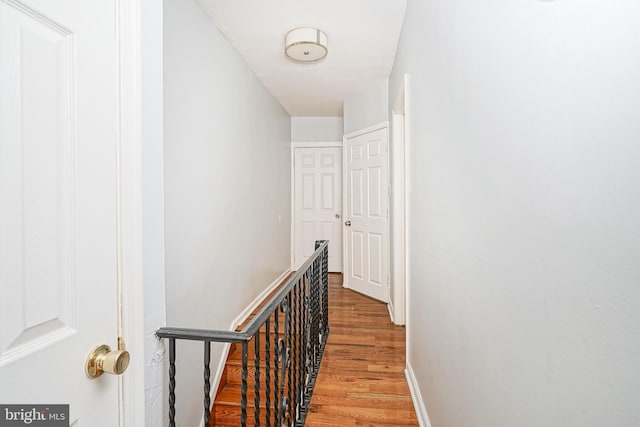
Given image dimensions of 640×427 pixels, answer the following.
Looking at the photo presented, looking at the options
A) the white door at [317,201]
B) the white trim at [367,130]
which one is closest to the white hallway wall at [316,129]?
the white door at [317,201]

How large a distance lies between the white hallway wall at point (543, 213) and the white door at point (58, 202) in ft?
3.11

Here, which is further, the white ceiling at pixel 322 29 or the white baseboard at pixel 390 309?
the white baseboard at pixel 390 309

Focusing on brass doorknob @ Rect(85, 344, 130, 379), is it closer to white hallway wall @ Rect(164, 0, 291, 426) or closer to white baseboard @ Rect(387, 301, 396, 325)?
white hallway wall @ Rect(164, 0, 291, 426)

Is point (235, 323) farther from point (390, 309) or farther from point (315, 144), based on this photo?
point (315, 144)

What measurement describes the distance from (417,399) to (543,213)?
1.74 metres

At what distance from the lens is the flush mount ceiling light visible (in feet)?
8.86

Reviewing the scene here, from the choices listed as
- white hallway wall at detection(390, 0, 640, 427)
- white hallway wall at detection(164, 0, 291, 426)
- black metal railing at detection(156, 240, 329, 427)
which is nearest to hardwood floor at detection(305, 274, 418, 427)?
black metal railing at detection(156, 240, 329, 427)

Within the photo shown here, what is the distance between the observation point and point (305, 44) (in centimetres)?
274

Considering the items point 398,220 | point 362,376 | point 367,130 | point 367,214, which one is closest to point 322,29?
point 367,130

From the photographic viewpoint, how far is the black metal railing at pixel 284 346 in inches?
39.9

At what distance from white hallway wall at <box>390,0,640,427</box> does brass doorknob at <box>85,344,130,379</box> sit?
902 mm

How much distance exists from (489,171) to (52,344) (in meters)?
1.10

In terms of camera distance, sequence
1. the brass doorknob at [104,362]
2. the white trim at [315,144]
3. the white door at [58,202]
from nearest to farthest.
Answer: the white door at [58,202], the brass doorknob at [104,362], the white trim at [315,144]

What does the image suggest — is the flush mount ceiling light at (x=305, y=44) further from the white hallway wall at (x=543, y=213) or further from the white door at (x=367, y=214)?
the white hallway wall at (x=543, y=213)
